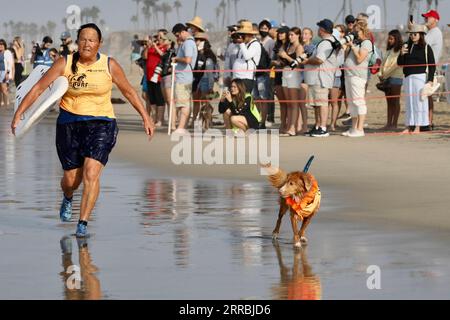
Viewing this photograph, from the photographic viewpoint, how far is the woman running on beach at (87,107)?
1208 centimetres

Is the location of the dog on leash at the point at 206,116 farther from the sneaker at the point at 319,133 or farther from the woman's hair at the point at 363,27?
the woman's hair at the point at 363,27

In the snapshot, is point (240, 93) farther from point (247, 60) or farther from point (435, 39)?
point (435, 39)

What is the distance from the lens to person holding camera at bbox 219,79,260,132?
75.6ft

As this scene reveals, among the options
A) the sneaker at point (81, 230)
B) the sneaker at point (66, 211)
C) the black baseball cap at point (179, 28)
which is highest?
the black baseball cap at point (179, 28)

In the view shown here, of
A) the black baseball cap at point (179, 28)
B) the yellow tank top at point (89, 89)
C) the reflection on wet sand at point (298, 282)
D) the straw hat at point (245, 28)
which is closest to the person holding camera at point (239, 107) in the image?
the straw hat at point (245, 28)

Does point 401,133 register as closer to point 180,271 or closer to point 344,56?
point 344,56

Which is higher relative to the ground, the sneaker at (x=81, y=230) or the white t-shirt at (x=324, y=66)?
the white t-shirt at (x=324, y=66)

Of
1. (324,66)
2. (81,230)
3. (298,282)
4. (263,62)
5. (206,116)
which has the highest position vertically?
(263,62)

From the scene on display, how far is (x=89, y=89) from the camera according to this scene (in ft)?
39.8

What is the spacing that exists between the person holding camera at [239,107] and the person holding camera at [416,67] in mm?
2413

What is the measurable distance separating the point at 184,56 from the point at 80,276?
14.7 meters

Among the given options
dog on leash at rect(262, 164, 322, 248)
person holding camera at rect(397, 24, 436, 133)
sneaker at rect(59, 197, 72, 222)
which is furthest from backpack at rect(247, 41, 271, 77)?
dog on leash at rect(262, 164, 322, 248)

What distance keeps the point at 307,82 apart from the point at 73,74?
11.3 metres

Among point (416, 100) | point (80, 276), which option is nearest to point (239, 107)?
point (416, 100)
